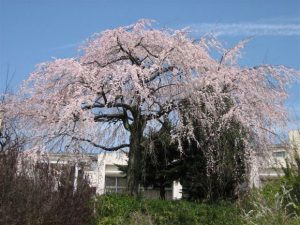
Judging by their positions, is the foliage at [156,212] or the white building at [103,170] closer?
the foliage at [156,212]

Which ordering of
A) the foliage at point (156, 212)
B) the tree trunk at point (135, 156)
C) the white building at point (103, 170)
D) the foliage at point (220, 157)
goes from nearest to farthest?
1. the foliage at point (156, 212)
2. the white building at point (103, 170)
3. the tree trunk at point (135, 156)
4. the foliage at point (220, 157)

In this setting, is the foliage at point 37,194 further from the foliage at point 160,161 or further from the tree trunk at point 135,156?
the foliage at point 160,161

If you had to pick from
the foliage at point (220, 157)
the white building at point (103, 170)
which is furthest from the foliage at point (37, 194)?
the foliage at point (220, 157)

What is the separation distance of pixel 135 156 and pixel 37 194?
635 centimetres

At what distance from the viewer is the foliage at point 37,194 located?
667cm

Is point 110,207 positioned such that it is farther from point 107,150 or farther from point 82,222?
point 107,150

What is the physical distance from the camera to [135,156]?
44.4 feet

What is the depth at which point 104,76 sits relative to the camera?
42.3ft

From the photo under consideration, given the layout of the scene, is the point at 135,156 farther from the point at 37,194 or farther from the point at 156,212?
the point at 37,194

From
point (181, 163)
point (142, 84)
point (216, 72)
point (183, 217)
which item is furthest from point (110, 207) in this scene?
point (181, 163)

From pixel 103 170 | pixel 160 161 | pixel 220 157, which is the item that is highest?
pixel 103 170

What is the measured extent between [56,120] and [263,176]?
663 centimetres

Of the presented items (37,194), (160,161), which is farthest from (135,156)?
(160,161)

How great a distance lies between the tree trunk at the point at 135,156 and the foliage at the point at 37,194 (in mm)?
3359
